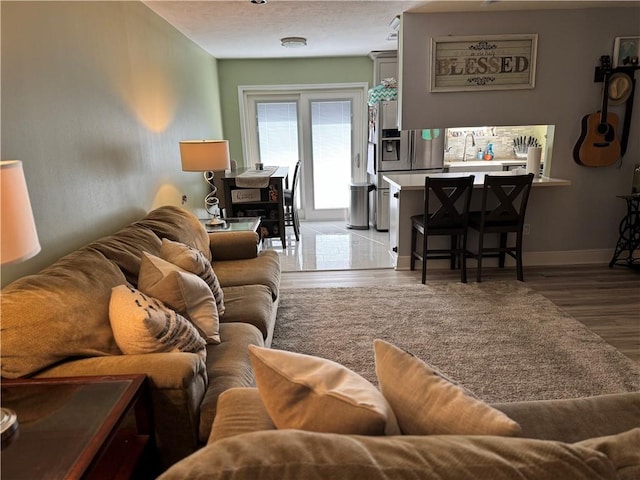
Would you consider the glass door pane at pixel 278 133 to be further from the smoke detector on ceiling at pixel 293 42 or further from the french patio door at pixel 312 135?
the smoke detector on ceiling at pixel 293 42

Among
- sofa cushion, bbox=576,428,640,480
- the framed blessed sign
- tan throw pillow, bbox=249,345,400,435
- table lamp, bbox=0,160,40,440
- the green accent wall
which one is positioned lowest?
sofa cushion, bbox=576,428,640,480

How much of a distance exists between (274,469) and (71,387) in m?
1.08

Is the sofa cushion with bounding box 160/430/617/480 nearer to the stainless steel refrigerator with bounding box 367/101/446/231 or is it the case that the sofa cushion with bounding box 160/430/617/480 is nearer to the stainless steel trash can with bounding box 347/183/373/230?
the stainless steel refrigerator with bounding box 367/101/446/231

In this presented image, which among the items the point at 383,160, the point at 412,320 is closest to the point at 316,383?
the point at 412,320

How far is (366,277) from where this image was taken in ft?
13.7

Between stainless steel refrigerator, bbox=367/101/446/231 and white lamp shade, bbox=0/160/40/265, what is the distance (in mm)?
4791

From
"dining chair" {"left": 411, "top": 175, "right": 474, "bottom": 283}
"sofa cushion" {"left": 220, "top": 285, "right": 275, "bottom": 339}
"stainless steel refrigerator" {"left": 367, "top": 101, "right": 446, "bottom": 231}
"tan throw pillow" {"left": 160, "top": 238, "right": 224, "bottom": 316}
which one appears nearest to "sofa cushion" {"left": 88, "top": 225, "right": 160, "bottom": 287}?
"tan throw pillow" {"left": 160, "top": 238, "right": 224, "bottom": 316}

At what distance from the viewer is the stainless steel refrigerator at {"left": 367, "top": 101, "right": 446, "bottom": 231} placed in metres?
5.51

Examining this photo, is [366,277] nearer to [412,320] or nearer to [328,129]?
[412,320]

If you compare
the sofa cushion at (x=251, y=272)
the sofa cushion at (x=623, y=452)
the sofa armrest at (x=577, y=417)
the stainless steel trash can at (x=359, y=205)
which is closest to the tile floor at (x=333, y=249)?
the stainless steel trash can at (x=359, y=205)

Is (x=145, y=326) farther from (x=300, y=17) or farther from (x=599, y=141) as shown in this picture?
(x=599, y=141)

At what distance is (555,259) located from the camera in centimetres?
437

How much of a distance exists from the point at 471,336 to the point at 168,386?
214 cm

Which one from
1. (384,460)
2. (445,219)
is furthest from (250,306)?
(445,219)
